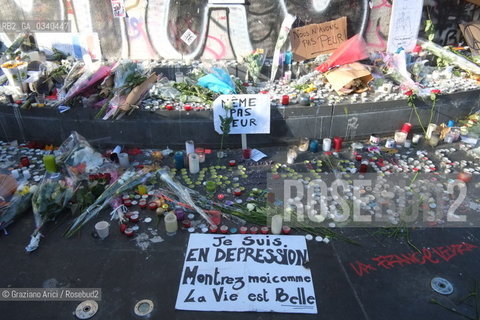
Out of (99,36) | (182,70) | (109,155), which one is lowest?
(109,155)

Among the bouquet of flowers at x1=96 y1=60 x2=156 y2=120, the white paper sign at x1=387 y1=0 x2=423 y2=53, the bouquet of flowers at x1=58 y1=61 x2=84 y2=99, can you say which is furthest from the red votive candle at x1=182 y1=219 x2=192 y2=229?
the white paper sign at x1=387 y1=0 x2=423 y2=53

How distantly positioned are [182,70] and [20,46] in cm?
342

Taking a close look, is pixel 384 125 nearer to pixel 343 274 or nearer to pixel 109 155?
pixel 343 274

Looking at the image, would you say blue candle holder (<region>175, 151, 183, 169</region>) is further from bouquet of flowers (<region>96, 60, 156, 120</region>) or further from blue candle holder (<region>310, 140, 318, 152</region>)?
blue candle holder (<region>310, 140, 318, 152</region>)

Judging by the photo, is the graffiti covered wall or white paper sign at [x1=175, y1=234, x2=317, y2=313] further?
the graffiti covered wall

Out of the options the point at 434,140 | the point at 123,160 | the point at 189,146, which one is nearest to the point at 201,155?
the point at 189,146

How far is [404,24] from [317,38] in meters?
1.97

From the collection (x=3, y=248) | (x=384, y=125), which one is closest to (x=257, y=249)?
(x=3, y=248)

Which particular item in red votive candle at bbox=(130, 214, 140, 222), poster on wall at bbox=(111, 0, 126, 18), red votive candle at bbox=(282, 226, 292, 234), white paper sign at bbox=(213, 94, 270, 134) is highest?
poster on wall at bbox=(111, 0, 126, 18)

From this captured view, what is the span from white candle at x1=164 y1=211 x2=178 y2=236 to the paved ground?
103 millimetres

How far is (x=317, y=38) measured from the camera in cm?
754

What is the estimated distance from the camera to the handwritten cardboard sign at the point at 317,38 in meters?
7.48

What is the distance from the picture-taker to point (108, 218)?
452 centimetres

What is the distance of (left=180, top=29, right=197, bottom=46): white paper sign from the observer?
7.48 metres
